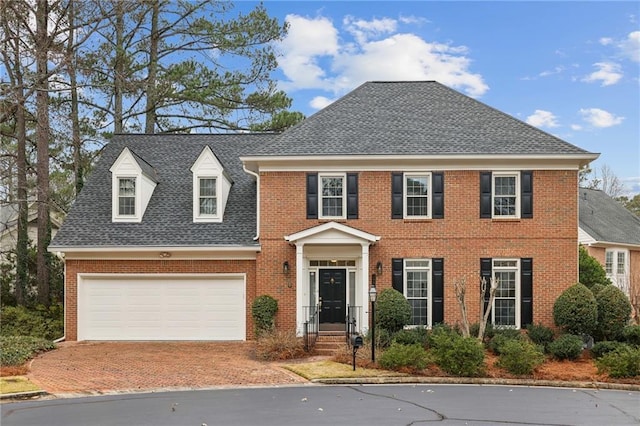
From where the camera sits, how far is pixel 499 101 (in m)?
24.2

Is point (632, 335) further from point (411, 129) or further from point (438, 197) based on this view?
point (411, 129)

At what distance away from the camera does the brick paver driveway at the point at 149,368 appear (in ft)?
40.7

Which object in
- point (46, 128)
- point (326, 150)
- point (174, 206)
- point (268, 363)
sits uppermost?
point (46, 128)

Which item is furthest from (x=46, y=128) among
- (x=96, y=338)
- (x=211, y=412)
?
(x=211, y=412)

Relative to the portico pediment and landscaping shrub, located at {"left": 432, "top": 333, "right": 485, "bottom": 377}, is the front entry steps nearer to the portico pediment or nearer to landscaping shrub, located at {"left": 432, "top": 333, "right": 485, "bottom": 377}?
the portico pediment

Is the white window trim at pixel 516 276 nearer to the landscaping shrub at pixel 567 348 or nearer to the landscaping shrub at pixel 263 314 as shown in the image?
the landscaping shrub at pixel 567 348

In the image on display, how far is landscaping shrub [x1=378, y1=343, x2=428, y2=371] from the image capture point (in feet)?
44.1

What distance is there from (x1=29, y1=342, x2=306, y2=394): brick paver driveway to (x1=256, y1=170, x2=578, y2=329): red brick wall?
2.95 metres

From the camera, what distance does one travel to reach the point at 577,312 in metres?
16.1

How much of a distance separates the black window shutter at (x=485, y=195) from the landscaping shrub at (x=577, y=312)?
3.32 m

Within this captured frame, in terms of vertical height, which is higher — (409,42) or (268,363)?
(409,42)

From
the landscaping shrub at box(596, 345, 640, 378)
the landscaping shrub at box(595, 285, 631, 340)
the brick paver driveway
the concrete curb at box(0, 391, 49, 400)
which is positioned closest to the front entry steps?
the brick paver driveway

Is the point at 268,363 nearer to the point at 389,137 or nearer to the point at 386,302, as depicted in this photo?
the point at 386,302

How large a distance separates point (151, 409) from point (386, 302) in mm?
8073
